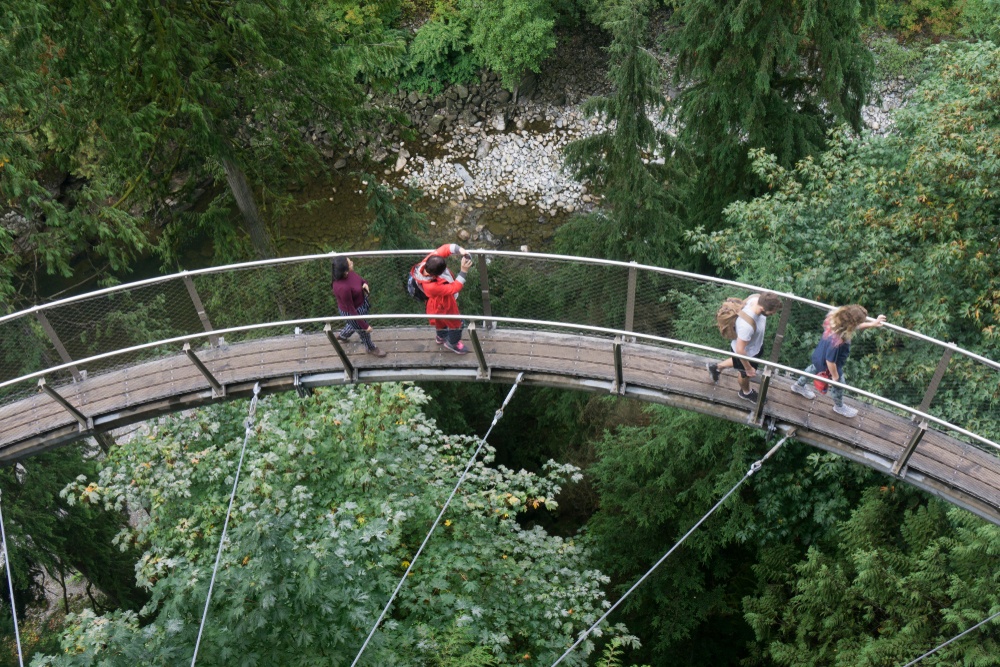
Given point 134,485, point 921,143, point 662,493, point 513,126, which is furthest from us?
point 513,126

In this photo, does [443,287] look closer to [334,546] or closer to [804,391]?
[334,546]

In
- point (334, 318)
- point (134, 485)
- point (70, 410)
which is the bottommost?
point (134, 485)

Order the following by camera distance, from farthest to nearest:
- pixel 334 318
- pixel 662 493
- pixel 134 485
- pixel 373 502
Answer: pixel 662 493
pixel 134 485
pixel 373 502
pixel 334 318

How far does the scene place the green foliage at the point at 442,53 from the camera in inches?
1023

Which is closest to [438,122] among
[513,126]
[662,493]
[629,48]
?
[513,126]

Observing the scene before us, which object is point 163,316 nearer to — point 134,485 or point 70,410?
point 70,410

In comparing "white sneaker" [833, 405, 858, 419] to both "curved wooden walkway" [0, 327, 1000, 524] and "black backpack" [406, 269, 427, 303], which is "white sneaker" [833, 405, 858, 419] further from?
"black backpack" [406, 269, 427, 303]

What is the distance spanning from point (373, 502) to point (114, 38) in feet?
26.4

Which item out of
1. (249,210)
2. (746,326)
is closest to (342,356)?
(746,326)

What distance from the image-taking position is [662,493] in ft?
45.1

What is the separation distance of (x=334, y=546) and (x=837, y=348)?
513cm

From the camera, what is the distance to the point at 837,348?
8594 millimetres

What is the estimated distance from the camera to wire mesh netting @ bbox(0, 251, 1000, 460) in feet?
30.1

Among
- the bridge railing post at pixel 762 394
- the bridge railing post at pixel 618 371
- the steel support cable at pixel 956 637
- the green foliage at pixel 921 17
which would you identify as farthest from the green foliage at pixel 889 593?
the green foliage at pixel 921 17
